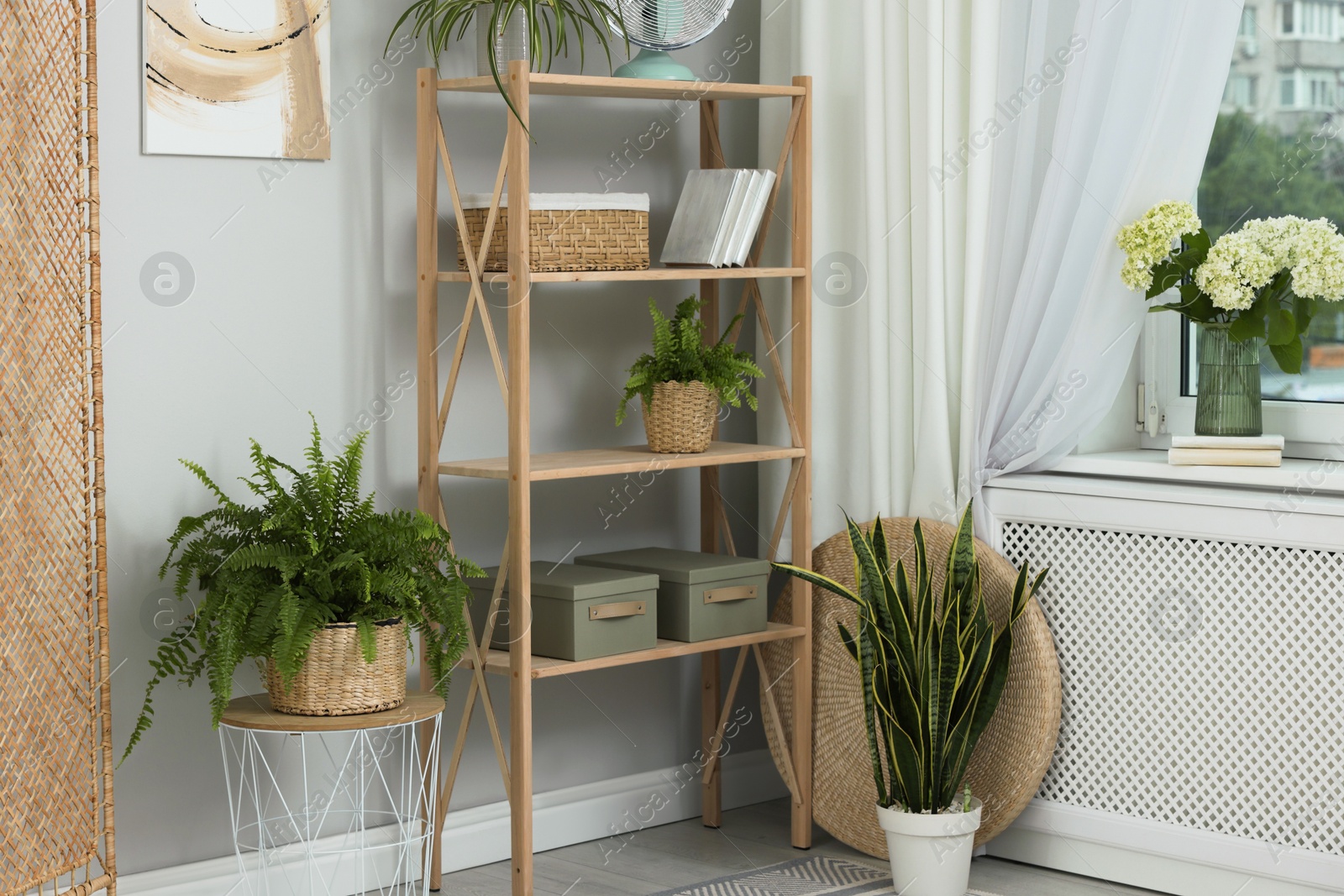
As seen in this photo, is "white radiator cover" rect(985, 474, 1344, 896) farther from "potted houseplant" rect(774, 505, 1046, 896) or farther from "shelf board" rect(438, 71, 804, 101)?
"shelf board" rect(438, 71, 804, 101)

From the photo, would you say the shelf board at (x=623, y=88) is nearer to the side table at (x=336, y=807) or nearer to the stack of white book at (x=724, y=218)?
the stack of white book at (x=724, y=218)

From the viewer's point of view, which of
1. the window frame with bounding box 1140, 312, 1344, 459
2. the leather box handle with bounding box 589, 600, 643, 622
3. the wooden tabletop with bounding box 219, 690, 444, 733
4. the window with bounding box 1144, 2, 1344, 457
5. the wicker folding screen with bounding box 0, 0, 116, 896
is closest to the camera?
the wicker folding screen with bounding box 0, 0, 116, 896

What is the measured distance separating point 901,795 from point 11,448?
174cm

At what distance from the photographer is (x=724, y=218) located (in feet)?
10.1

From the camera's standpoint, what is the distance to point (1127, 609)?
2943 mm

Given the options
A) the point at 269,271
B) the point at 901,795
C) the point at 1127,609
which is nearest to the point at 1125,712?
the point at 1127,609

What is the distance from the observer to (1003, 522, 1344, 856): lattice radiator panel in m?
2.71

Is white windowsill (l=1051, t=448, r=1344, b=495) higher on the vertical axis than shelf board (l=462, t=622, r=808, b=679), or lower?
higher

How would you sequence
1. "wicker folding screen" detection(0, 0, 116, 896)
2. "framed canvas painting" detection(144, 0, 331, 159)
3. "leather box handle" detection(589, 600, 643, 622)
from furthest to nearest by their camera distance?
"leather box handle" detection(589, 600, 643, 622) → "framed canvas painting" detection(144, 0, 331, 159) → "wicker folding screen" detection(0, 0, 116, 896)

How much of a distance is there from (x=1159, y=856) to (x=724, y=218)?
1526 millimetres

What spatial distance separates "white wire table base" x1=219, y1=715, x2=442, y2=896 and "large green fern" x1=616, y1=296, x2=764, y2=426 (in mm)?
785

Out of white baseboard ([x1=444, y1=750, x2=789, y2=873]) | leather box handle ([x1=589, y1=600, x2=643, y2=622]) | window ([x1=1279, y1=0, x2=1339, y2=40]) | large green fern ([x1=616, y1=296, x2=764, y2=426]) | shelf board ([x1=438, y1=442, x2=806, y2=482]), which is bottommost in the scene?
white baseboard ([x1=444, y1=750, x2=789, y2=873])

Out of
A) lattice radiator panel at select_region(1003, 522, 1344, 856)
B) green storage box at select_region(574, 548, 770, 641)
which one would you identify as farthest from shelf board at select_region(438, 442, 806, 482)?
lattice radiator panel at select_region(1003, 522, 1344, 856)

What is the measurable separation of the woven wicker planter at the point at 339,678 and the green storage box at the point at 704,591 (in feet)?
2.29
